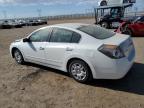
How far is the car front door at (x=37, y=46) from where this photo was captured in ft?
24.2

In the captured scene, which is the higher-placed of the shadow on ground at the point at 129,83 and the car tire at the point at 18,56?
the car tire at the point at 18,56

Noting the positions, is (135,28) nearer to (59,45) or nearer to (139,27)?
(139,27)

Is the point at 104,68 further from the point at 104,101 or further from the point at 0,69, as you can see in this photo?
the point at 0,69

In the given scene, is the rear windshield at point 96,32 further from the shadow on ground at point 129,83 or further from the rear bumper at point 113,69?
the shadow on ground at point 129,83

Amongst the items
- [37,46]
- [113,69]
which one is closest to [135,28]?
[37,46]

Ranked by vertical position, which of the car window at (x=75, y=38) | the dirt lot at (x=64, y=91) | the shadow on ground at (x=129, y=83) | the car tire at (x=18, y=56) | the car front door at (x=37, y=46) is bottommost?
the dirt lot at (x=64, y=91)

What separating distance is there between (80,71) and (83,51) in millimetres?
594

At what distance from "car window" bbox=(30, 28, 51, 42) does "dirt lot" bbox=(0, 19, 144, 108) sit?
1055mm

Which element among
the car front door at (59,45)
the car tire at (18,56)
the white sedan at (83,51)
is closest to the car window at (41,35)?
the white sedan at (83,51)

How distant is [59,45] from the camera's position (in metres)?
6.80

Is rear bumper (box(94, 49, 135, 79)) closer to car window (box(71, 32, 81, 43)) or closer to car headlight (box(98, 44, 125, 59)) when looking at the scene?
car headlight (box(98, 44, 125, 59))

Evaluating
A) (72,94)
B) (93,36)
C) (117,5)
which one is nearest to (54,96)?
(72,94)

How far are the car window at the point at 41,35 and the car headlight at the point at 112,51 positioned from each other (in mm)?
2130

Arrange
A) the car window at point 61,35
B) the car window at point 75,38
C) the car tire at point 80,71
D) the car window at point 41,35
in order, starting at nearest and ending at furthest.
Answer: the car tire at point 80,71 → the car window at point 75,38 → the car window at point 61,35 → the car window at point 41,35
